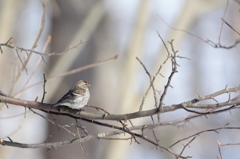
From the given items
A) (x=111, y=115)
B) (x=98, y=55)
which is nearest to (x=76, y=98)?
(x=111, y=115)

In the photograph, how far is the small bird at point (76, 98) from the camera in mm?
1980

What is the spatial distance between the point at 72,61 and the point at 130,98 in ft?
2.75

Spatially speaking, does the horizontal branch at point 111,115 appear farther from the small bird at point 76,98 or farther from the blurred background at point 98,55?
the blurred background at point 98,55

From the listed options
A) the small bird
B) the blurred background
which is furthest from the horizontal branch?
the blurred background

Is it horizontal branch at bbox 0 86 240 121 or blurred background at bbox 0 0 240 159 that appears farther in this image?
Answer: blurred background at bbox 0 0 240 159

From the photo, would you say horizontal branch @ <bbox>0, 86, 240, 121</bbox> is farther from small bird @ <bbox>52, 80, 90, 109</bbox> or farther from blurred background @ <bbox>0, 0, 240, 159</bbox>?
blurred background @ <bbox>0, 0, 240, 159</bbox>

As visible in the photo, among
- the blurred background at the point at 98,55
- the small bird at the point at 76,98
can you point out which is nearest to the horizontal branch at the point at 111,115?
the small bird at the point at 76,98

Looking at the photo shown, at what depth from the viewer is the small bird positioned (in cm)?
198

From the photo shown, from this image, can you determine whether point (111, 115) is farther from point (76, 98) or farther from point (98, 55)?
point (98, 55)

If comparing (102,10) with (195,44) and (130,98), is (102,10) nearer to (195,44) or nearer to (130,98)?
(130,98)

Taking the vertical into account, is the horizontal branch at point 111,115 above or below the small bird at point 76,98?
below

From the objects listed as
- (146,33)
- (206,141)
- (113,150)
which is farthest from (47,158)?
(206,141)

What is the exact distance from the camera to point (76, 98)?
7.03ft

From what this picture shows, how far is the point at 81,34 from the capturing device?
4.75 m
